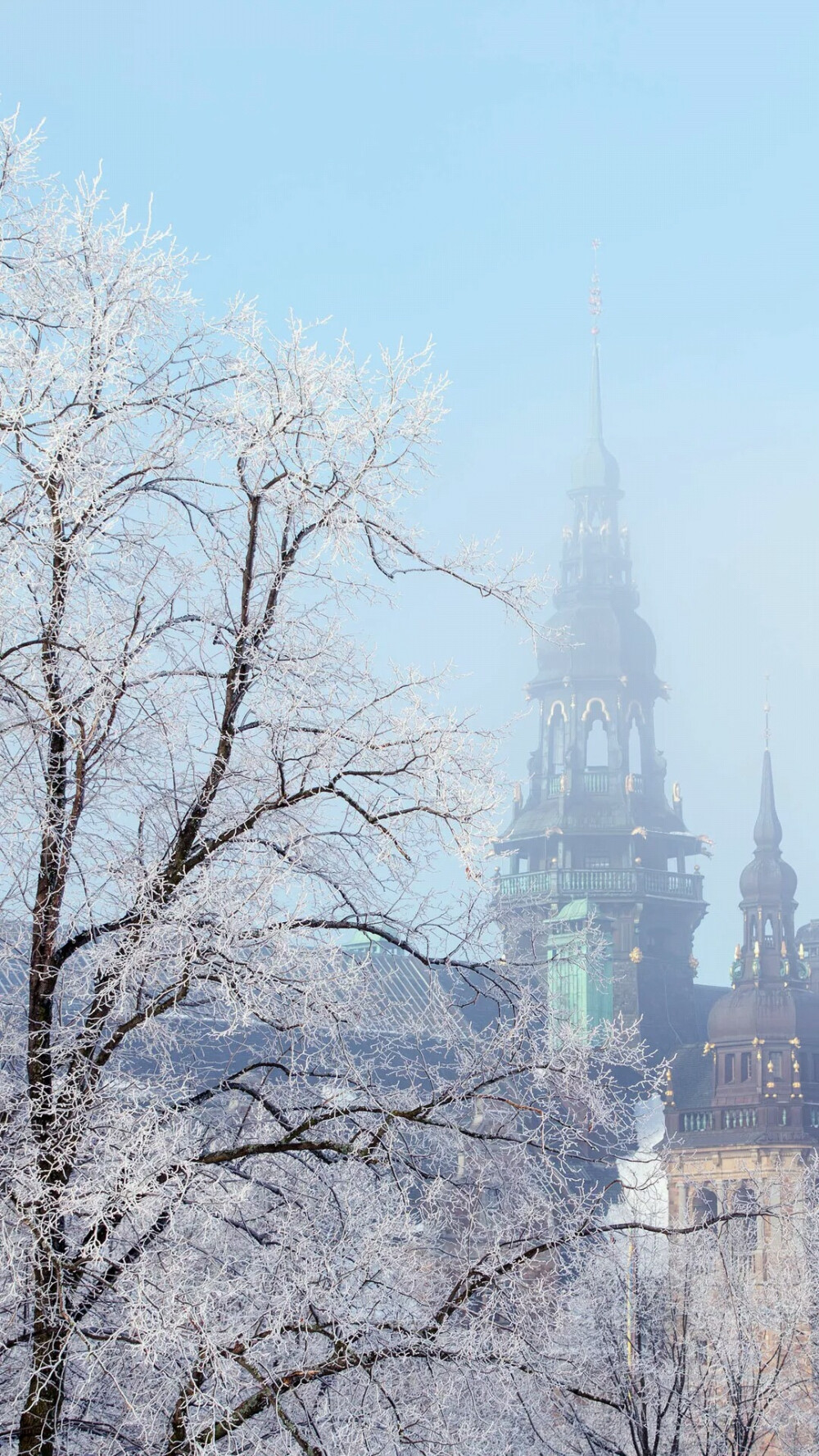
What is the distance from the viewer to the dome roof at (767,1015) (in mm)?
140750

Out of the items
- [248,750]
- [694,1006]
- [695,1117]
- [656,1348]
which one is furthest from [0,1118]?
[694,1006]

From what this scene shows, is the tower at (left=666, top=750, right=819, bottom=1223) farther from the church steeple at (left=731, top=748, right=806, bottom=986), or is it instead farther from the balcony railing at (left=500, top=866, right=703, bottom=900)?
the balcony railing at (left=500, top=866, right=703, bottom=900)

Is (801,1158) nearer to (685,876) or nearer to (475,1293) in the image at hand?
(685,876)

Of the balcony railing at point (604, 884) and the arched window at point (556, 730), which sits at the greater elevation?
the arched window at point (556, 730)

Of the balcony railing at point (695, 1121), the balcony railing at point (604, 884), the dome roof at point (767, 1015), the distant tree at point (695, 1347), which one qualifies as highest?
the balcony railing at point (604, 884)

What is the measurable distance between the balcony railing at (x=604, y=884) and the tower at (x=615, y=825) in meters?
0.13

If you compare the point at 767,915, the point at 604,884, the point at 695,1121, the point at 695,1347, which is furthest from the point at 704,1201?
the point at 695,1347

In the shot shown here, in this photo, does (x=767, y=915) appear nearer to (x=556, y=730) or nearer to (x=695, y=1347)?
(x=556, y=730)

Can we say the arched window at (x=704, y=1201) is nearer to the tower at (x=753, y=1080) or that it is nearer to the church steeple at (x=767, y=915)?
the tower at (x=753, y=1080)

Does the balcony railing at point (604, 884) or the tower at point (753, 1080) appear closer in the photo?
the tower at point (753, 1080)

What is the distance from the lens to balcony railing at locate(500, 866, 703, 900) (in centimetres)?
17475

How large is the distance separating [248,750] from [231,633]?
0.80 metres

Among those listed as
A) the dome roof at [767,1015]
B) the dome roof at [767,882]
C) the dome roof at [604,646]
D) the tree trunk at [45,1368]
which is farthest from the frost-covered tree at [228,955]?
the dome roof at [604,646]

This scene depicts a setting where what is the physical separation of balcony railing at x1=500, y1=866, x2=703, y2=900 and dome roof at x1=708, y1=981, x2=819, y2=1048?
3024cm
